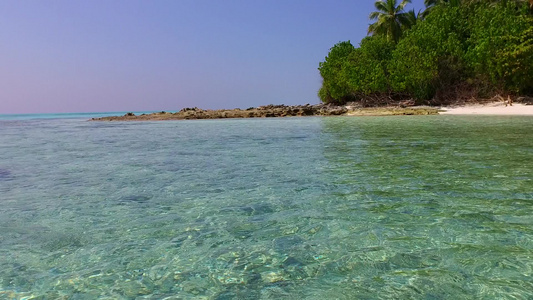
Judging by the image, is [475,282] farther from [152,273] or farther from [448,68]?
[448,68]

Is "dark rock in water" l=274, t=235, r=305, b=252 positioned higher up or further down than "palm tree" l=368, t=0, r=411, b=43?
further down

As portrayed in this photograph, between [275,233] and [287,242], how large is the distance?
0.28 metres

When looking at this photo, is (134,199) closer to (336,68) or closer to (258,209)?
(258,209)

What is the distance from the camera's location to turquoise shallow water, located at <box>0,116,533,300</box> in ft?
9.34

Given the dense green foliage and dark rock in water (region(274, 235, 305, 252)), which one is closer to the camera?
dark rock in water (region(274, 235, 305, 252))

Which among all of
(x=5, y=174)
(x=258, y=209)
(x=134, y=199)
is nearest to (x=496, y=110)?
(x=258, y=209)

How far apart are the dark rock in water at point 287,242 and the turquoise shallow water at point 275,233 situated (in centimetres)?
2

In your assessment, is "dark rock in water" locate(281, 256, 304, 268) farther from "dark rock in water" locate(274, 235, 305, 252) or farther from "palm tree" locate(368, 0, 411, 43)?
"palm tree" locate(368, 0, 411, 43)

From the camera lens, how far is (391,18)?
154ft

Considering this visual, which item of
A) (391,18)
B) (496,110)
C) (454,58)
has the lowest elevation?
(496,110)

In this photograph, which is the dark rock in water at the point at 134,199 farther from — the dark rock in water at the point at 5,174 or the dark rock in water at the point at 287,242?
the dark rock in water at the point at 5,174

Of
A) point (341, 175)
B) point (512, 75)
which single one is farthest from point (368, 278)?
point (512, 75)

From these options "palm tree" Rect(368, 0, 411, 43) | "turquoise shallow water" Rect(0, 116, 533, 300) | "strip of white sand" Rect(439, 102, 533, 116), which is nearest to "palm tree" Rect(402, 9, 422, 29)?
"palm tree" Rect(368, 0, 411, 43)

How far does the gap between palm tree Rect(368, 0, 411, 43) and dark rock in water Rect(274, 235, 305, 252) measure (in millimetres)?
47831
